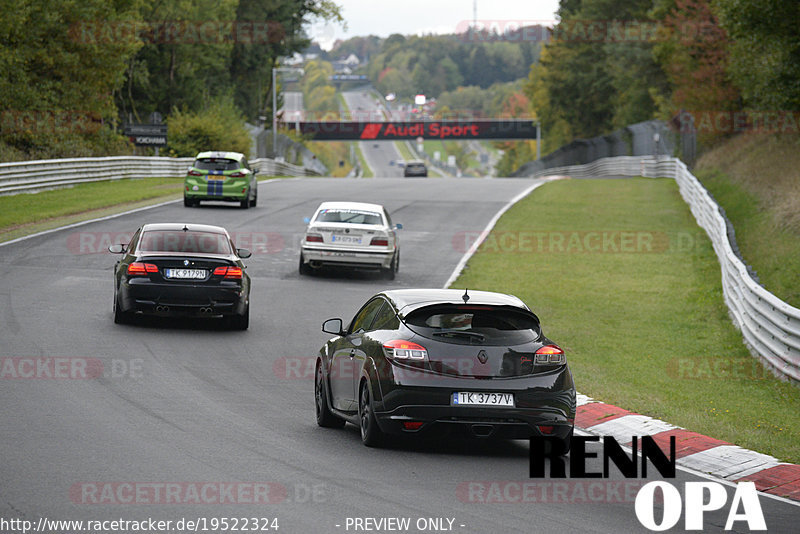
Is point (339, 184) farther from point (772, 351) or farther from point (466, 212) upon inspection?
point (772, 351)

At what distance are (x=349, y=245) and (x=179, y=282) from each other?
7480 millimetres

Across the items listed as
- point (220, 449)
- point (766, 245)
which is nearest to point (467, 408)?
point (220, 449)

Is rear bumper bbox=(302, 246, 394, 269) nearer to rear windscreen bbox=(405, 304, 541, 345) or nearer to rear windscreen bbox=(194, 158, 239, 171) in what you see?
rear windscreen bbox=(405, 304, 541, 345)

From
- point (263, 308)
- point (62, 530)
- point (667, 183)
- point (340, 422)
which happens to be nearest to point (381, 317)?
point (340, 422)

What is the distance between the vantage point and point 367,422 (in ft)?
32.0

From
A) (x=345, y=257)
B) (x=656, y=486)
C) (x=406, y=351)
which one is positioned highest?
(x=406, y=351)

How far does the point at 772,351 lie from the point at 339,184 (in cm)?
4023

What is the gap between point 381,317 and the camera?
33.9ft

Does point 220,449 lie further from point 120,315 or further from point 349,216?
point 349,216

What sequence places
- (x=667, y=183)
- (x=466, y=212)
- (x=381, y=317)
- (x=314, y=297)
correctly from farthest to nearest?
(x=667, y=183)
(x=466, y=212)
(x=314, y=297)
(x=381, y=317)

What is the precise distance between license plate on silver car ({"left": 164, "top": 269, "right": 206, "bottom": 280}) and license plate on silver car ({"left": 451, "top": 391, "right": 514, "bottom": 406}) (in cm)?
795

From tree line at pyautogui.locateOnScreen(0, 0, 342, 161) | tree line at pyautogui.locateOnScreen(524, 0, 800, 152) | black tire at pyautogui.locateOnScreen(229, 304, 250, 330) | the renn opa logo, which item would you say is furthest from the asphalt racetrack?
tree line at pyautogui.locateOnScreen(0, 0, 342, 161)

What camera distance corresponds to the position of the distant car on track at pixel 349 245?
77.2ft

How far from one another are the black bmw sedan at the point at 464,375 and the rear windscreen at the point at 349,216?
14175 millimetres
